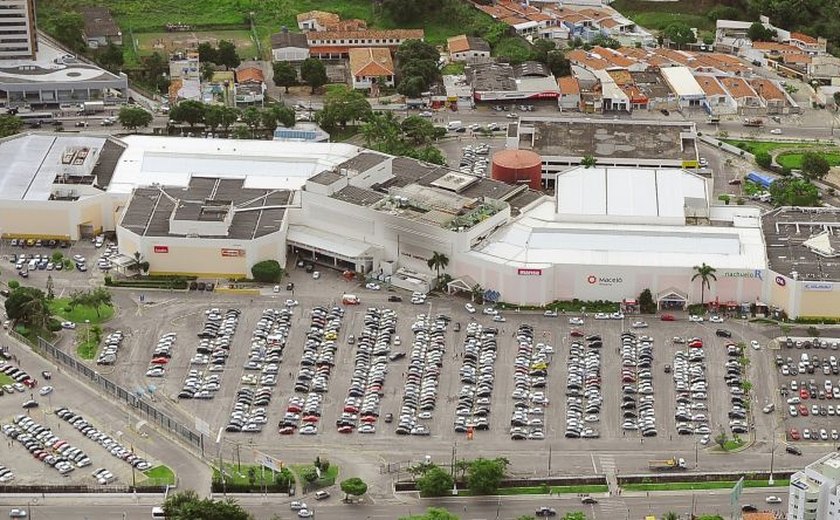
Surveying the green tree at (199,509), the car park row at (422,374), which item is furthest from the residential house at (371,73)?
the green tree at (199,509)

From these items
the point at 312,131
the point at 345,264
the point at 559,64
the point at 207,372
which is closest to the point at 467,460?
the point at 207,372

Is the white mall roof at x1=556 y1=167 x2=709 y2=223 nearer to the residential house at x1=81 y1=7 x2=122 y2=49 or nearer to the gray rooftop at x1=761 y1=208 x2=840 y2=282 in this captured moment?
the gray rooftop at x1=761 y1=208 x2=840 y2=282

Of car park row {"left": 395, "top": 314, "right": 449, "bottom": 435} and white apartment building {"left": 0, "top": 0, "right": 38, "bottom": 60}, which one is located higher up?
white apartment building {"left": 0, "top": 0, "right": 38, "bottom": 60}

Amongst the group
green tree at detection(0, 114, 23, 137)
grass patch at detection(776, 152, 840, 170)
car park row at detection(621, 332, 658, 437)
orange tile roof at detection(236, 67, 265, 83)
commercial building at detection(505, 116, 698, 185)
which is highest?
commercial building at detection(505, 116, 698, 185)

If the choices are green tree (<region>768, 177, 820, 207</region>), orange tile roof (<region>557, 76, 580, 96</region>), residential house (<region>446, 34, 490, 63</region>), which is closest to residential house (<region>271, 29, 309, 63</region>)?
residential house (<region>446, 34, 490, 63</region>)

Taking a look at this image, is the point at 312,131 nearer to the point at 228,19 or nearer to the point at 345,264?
the point at 345,264

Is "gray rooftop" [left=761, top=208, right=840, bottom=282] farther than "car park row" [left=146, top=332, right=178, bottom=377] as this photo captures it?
Yes

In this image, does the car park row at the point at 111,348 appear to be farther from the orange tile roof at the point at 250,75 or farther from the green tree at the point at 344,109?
the orange tile roof at the point at 250,75

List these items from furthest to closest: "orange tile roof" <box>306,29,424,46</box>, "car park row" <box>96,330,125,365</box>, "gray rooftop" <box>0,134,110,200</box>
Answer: "orange tile roof" <box>306,29,424,46</box> → "gray rooftop" <box>0,134,110,200</box> → "car park row" <box>96,330,125,365</box>
